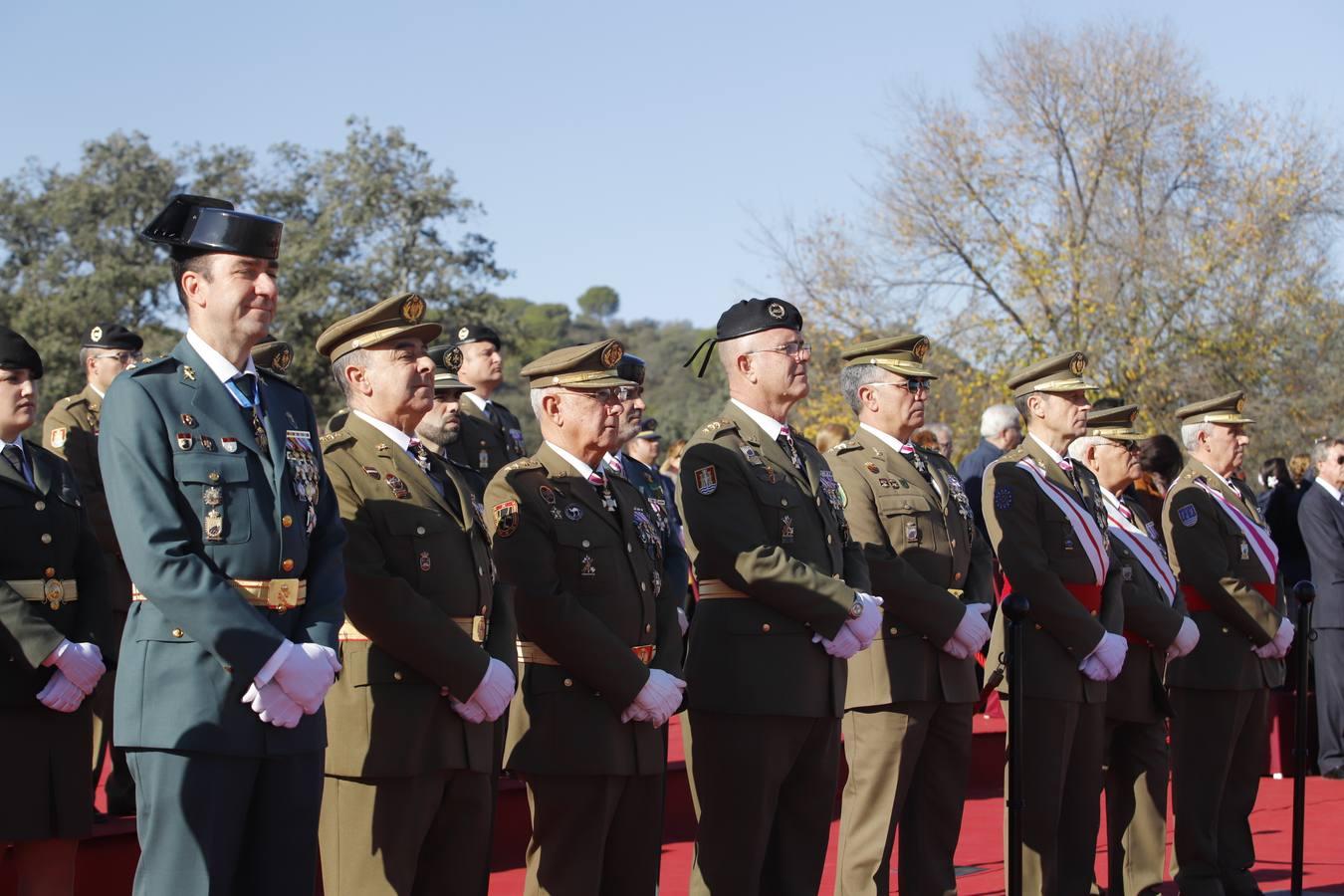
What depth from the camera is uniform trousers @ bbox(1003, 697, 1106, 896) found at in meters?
5.70

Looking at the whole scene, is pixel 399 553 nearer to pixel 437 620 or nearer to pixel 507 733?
pixel 437 620

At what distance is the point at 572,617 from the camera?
14.5ft

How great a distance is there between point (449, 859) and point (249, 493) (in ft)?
4.49

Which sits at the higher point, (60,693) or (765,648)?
(765,648)

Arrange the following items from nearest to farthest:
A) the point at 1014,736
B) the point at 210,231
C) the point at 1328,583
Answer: the point at 210,231 < the point at 1014,736 < the point at 1328,583

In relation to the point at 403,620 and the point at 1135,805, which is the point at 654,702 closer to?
the point at 403,620

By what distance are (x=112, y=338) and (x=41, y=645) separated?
8.71 ft

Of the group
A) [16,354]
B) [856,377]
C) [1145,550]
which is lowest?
[1145,550]

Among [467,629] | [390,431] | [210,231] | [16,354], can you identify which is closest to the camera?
[210,231]

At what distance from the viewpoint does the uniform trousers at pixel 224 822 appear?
3.29 m

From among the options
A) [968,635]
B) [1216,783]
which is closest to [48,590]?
[968,635]

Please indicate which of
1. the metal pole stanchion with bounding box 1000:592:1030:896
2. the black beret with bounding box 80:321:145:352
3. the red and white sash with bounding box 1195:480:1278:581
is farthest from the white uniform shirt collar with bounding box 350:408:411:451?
the red and white sash with bounding box 1195:480:1278:581

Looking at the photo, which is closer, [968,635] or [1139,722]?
[968,635]

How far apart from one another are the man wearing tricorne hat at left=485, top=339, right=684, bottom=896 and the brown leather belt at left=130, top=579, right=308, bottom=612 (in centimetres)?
111
